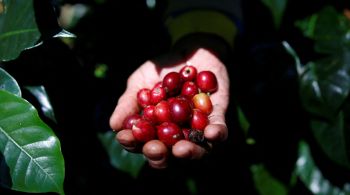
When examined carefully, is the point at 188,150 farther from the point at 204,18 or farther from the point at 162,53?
the point at 204,18

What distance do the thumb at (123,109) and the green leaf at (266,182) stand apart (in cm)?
78

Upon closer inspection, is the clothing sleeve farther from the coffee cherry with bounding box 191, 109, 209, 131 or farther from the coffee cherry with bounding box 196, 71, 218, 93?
the coffee cherry with bounding box 191, 109, 209, 131

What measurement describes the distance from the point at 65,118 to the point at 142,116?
410 mm

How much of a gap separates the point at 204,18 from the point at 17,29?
134 cm

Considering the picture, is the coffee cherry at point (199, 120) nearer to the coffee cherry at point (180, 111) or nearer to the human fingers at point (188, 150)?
the coffee cherry at point (180, 111)

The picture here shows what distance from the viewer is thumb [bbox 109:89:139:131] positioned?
218 cm

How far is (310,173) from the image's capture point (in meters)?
2.49

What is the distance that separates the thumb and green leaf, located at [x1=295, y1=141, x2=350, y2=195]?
95 centimetres

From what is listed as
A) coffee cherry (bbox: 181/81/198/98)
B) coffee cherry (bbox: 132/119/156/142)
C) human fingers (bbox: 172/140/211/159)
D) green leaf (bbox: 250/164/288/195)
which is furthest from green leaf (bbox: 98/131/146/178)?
green leaf (bbox: 250/164/288/195)

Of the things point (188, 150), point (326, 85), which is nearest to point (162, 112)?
point (188, 150)

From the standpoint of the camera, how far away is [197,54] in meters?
2.71

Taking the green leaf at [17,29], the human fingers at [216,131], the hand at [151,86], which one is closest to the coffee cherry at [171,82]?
the hand at [151,86]

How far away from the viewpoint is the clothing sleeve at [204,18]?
2.79 m

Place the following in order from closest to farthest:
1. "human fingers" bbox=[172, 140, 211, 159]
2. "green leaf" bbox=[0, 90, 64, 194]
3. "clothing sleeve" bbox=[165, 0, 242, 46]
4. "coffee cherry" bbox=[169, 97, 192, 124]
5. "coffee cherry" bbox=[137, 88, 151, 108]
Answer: "green leaf" bbox=[0, 90, 64, 194]
"human fingers" bbox=[172, 140, 211, 159]
"coffee cherry" bbox=[169, 97, 192, 124]
"coffee cherry" bbox=[137, 88, 151, 108]
"clothing sleeve" bbox=[165, 0, 242, 46]
